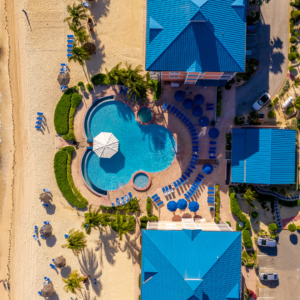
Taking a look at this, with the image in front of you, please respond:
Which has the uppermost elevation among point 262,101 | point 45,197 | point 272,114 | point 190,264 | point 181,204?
point 262,101

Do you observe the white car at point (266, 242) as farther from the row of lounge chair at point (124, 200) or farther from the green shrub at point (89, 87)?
the green shrub at point (89, 87)

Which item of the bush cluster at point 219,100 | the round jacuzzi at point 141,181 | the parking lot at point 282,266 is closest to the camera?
the bush cluster at point 219,100

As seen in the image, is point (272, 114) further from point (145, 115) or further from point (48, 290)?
point (48, 290)

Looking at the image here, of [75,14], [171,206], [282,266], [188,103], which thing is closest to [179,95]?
[188,103]

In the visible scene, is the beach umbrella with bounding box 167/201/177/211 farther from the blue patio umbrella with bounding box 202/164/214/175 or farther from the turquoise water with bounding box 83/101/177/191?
the blue patio umbrella with bounding box 202/164/214/175

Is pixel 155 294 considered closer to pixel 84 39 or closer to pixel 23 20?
pixel 84 39

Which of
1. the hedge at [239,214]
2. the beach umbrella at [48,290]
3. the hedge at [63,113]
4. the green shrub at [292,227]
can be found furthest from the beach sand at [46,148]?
the green shrub at [292,227]
